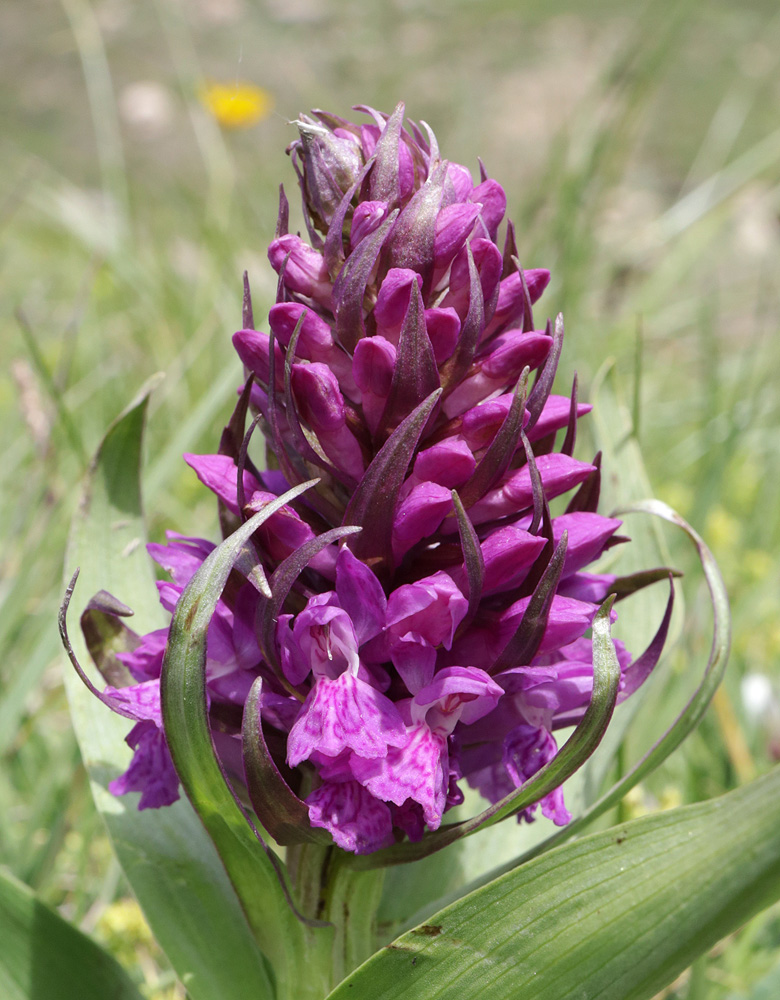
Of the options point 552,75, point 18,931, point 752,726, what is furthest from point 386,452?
point 552,75

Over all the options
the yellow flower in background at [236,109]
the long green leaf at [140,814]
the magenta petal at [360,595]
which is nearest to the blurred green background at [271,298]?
the yellow flower in background at [236,109]

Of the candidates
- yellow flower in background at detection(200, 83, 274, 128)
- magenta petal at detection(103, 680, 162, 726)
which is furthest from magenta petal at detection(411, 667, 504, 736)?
yellow flower in background at detection(200, 83, 274, 128)

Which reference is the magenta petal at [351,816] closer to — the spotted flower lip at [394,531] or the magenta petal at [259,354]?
the spotted flower lip at [394,531]

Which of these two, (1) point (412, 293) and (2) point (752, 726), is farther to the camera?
(2) point (752, 726)

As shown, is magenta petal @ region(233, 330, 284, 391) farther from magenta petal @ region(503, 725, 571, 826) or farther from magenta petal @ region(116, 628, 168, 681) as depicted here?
magenta petal @ region(503, 725, 571, 826)

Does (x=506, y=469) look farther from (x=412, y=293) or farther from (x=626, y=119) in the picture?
(x=626, y=119)

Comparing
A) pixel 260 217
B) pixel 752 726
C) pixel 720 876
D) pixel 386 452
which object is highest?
pixel 260 217

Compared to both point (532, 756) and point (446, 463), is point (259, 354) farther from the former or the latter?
point (532, 756)
